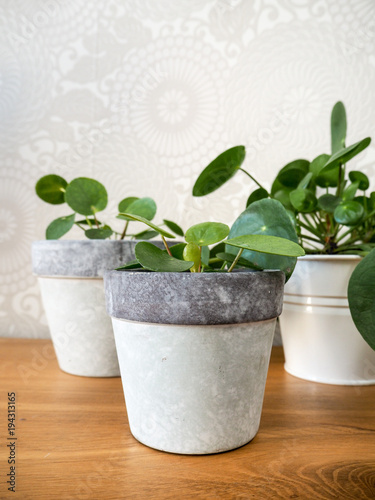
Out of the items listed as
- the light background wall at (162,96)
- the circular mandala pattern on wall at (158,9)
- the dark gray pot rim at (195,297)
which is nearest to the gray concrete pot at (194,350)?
the dark gray pot rim at (195,297)

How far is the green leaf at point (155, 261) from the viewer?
376 mm

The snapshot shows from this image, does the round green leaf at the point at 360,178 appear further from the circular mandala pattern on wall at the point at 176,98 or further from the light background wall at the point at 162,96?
the circular mandala pattern on wall at the point at 176,98

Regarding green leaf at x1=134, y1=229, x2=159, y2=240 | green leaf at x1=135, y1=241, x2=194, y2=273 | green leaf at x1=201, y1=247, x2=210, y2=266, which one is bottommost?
green leaf at x1=134, y1=229, x2=159, y2=240

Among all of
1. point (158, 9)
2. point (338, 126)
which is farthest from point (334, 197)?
point (158, 9)

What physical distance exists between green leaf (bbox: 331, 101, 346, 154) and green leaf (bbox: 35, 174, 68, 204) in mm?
453

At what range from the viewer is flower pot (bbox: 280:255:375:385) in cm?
61

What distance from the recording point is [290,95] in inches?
36.1

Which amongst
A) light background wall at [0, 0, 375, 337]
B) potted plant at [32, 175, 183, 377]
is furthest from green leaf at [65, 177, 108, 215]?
light background wall at [0, 0, 375, 337]

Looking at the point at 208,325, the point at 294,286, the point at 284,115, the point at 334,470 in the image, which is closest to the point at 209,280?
the point at 208,325

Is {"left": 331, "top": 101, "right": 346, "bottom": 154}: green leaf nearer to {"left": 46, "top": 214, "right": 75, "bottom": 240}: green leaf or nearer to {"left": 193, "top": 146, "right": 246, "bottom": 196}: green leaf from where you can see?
{"left": 193, "top": 146, "right": 246, "bottom": 196}: green leaf

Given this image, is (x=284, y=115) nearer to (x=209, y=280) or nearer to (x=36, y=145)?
(x=36, y=145)

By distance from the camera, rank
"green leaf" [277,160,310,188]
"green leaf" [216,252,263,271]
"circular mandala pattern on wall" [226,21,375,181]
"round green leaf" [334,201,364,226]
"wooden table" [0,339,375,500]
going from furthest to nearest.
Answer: "circular mandala pattern on wall" [226,21,375,181] → "green leaf" [277,160,310,188] → "round green leaf" [334,201,364,226] → "green leaf" [216,252,263,271] → "wooden table" [0,339,375,500]

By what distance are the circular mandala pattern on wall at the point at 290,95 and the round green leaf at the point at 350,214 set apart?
1.12 ft

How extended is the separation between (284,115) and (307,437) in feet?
2.28
